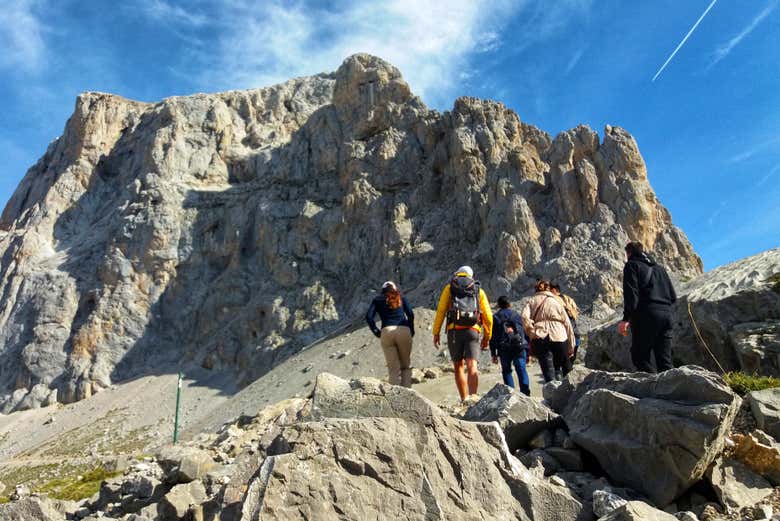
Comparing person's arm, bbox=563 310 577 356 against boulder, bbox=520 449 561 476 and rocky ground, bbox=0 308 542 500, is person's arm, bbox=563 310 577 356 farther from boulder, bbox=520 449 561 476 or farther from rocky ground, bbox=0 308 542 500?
rocky ground, bbox=0 308 542 500

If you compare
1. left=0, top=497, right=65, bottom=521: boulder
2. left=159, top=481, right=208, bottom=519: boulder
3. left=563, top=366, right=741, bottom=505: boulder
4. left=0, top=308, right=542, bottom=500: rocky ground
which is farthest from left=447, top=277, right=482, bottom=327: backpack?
left=0, top=308, right=542, bottom=500: rocky ground

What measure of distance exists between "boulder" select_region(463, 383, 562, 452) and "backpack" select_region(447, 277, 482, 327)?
362cm

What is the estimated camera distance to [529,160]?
156 feet

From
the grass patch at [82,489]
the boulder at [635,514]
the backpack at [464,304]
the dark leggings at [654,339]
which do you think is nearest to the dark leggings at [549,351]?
the backpack at [464,304]

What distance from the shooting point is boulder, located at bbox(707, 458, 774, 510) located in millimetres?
4609

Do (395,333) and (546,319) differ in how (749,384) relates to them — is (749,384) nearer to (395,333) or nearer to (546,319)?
(546,319)

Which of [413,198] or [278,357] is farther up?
[413,198]

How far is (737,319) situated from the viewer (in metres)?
9.24

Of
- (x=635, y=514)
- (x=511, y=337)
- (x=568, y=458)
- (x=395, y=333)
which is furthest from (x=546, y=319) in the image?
(x=635, y=514)

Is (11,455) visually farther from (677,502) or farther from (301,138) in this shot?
(677,502)

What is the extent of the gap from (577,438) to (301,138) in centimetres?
6528

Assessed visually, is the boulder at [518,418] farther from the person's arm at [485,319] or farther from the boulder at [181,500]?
the person's arm at [485,319]

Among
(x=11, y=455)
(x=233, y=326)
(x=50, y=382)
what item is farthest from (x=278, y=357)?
(x=50, y=382)

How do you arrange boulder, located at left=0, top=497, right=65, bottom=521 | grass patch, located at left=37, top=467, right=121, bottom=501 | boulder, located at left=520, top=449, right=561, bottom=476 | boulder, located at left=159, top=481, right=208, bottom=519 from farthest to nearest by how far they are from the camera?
1. grass patch, located at left=37, top=467, right=121, bottom=501
2. boulder, located at left=0, top=497, right=65, bottom=521
3. boulder, located at left=159, top=481, right=208, bottom=519
4. boulder, located at left=520, top=449, right=561, bottom=476
